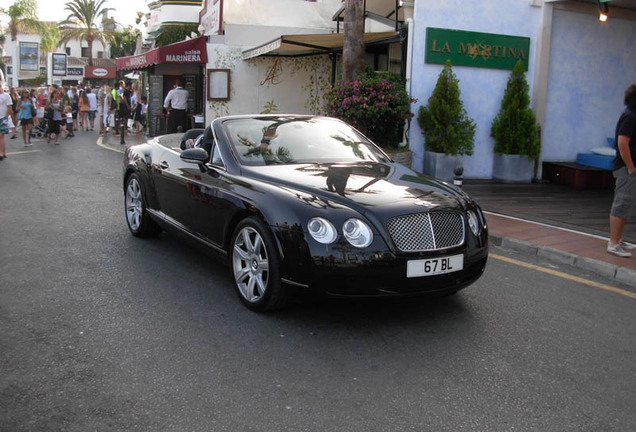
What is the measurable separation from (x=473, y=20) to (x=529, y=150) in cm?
287

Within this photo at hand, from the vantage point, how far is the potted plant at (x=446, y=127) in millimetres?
12141

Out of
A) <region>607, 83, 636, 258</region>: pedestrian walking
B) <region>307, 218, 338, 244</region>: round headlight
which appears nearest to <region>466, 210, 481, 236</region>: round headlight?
<region>307, 218, 338, 244</region>: round headlight

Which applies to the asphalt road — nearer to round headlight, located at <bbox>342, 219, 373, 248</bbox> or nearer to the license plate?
the license plate

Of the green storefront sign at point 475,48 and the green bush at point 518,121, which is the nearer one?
Answer: the green storefront sign at point 475,48

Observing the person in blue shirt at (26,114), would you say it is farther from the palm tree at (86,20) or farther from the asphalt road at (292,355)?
the palm tree at (86,20)

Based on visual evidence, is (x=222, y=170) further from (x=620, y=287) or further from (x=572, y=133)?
(x=572, y=133)

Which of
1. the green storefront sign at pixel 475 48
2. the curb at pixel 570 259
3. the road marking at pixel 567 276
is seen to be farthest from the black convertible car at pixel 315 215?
the green storefront sign at pixel 475 48

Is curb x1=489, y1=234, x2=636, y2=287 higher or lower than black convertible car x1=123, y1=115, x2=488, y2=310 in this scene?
lower

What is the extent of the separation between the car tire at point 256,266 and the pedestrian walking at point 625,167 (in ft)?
13.3

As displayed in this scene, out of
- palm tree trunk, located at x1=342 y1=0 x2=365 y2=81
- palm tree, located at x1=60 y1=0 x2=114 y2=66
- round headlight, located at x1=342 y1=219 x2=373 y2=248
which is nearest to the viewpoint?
round headlight, located at x1=342 y1=219 x2=373 y2=248

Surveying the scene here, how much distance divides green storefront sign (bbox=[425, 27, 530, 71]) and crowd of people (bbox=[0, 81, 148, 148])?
10271 millimetres

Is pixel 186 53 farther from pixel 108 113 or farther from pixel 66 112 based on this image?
pixel 108 113

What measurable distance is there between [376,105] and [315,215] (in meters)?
7.86

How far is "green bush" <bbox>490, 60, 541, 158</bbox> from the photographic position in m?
12.5
